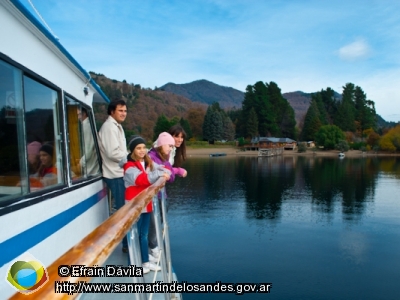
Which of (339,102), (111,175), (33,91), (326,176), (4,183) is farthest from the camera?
(339,102)

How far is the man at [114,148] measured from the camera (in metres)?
4.33

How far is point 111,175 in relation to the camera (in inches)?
181

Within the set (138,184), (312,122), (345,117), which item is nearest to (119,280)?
(138,184)

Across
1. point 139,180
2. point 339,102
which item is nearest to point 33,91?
point 139,180

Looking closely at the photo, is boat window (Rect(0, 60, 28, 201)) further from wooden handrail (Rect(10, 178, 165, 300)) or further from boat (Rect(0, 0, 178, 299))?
wooden handrail (Rect(10, 178, 165, 300))

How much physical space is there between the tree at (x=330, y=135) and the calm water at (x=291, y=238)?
51527 millimetres

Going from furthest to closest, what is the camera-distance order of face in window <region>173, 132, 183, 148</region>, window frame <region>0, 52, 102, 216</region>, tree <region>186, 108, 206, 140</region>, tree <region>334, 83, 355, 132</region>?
tree <region>186, 108, 206, 140</region> → tree <region>334, 83, 355, 132</region> → face in window <region>173, 132, 183, 148</region> → window frame <region>0, 52, 102, 216</region>

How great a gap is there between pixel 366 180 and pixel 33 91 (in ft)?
145

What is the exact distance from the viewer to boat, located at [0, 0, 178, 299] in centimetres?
210

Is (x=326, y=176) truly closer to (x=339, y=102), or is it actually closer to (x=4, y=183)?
(x=4, y=183)

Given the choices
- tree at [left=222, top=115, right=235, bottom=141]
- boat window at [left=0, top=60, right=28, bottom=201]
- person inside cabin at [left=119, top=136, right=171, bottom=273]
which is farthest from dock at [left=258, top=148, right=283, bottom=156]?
boat window at [left=0, top=60, right=28, bottom=201]

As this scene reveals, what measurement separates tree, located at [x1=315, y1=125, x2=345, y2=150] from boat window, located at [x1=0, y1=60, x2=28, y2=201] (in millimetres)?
89660

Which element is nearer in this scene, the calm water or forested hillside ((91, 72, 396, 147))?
the calm water

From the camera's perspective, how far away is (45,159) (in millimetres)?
3125
